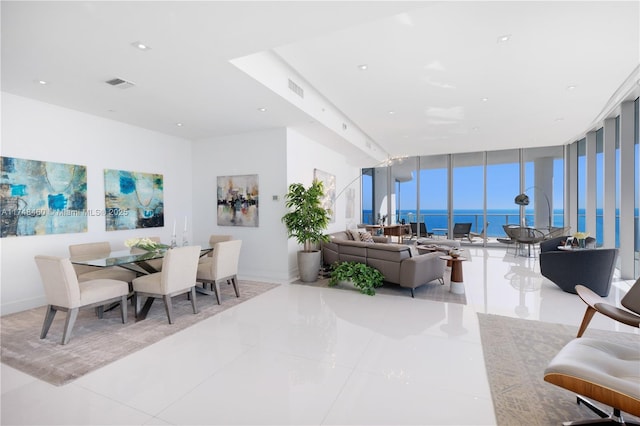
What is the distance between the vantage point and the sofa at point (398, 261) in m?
4.67

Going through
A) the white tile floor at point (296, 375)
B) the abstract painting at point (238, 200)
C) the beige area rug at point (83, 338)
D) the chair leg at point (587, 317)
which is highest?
the abstract painting at point (238, 200)

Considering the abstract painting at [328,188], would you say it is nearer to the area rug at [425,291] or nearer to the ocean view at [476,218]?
the area rug at [425,291]

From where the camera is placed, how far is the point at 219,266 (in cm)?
437

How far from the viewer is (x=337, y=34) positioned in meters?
3.34

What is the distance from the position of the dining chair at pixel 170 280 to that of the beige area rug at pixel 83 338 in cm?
20

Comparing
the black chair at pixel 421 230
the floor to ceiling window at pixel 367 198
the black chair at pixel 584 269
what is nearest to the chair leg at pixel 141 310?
the black chair at pixel 584 269

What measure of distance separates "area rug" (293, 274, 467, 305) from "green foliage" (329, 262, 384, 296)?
0.15 meters

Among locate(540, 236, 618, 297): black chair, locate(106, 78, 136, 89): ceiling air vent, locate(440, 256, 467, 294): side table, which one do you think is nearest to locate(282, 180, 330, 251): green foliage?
locate(440, 256, 467, 294): side table

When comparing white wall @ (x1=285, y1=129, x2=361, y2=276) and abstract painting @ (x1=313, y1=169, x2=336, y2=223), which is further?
abstract painting @ (x1=313, y1=169, x2=336, y2=223)

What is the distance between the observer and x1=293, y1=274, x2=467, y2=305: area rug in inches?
182

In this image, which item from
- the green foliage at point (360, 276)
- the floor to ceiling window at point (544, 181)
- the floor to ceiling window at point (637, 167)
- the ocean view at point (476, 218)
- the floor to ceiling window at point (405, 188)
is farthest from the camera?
the floor to ceiling window at point (405, 188)

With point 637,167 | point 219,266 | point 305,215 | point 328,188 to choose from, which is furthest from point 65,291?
point 637,167

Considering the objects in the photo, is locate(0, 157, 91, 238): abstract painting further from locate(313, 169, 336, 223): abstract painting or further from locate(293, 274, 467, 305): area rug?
locate(313, 169, 336, 223): abstract painting

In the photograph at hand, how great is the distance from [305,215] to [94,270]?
10.8 feet
